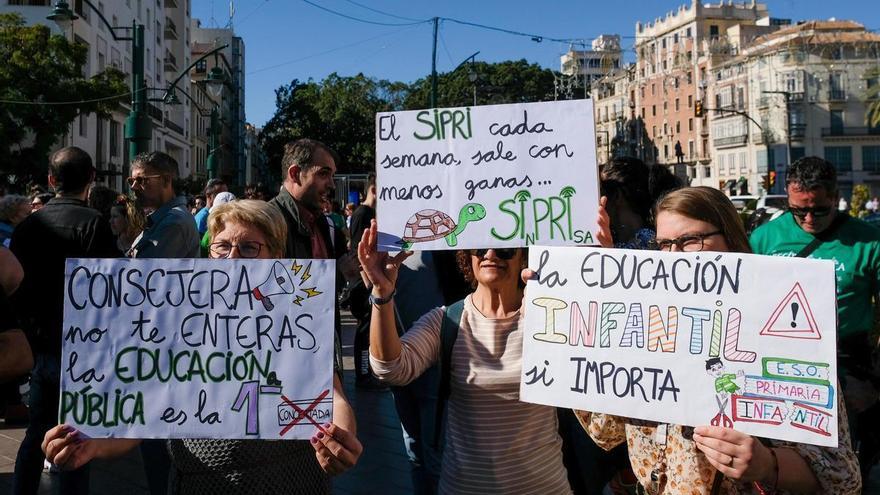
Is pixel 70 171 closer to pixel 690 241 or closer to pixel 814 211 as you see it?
pixel 690 241

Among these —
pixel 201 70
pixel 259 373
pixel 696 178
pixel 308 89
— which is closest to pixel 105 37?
pixel 308 89

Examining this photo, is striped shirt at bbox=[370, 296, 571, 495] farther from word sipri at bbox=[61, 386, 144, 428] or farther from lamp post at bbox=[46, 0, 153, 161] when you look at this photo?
lamp post at bbox=[46, 0, 153, 161]

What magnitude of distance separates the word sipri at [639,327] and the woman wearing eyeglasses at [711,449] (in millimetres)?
218

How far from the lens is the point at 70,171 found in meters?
3.94

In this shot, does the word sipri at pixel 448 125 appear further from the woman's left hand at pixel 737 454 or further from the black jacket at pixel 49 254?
the black jacket at pixel 49 254

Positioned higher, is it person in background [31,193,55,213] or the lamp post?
the lamp post

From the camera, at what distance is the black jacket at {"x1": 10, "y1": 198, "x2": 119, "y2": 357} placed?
361 cm

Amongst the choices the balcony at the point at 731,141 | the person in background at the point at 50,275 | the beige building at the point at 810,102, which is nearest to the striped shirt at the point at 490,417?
the person in background at the point at 50,275

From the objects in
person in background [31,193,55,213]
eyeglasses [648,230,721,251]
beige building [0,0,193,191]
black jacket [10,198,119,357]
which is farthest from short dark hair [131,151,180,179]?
beige building [0,0,193,191]

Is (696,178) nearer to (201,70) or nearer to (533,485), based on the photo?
Answer: (201,70)

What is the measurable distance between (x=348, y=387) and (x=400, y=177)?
4685 millimetres

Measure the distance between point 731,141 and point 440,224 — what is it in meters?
73.4

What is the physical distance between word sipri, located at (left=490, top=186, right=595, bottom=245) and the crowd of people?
74mm

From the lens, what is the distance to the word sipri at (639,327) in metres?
2.03
